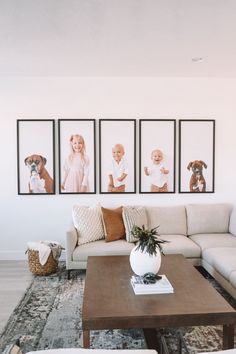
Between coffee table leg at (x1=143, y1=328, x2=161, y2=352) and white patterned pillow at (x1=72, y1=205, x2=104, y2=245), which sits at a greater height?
white patterned pillow at (x1=72, y1=205, x2=104, y2=245)

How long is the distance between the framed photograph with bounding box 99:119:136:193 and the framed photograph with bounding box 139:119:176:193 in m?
0.13

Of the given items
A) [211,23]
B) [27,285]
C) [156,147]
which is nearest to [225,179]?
[156,147]

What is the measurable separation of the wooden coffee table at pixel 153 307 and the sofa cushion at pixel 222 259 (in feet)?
1.66

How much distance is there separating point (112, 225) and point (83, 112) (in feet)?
5.53

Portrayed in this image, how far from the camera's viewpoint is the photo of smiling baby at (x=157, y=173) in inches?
196

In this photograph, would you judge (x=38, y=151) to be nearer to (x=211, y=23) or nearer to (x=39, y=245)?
(x=39, y=245)

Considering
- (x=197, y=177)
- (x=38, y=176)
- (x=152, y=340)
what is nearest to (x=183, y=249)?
(x=197, y=177)

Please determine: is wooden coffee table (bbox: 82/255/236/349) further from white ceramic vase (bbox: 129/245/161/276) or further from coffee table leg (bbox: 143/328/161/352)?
white ceramic vase (bbox: 129/245/161/276)

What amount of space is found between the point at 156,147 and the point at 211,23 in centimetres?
221

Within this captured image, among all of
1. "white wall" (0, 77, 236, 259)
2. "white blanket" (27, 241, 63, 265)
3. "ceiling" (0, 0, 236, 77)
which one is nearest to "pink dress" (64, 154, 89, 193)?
"white wall" (0, 77, 236, 259)

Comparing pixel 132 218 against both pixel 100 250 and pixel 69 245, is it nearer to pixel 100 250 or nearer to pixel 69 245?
pixel 100 250

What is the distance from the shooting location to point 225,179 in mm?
5109

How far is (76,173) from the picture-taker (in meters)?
4.95

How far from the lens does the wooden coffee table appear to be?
7.43ft
